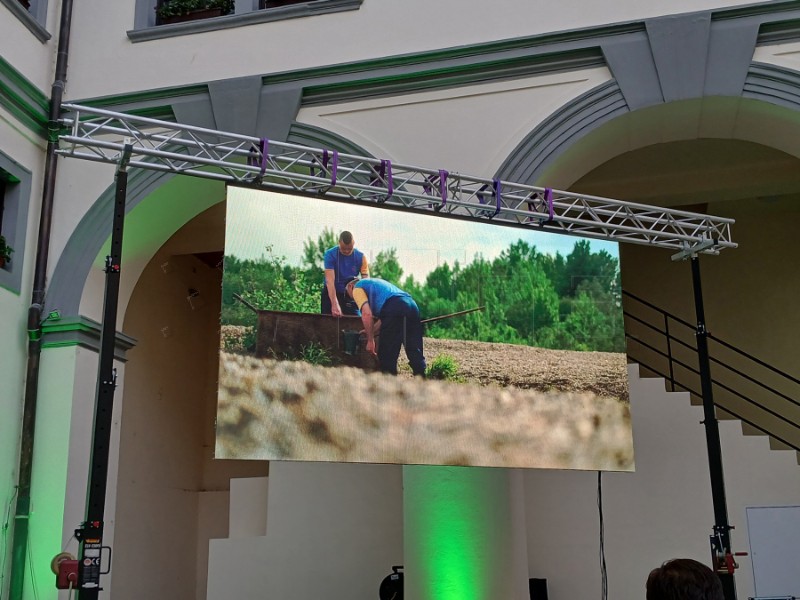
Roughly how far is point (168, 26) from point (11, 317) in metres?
2.62

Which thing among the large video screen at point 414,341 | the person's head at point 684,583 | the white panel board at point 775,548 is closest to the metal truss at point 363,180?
the large video screen at point 414,341

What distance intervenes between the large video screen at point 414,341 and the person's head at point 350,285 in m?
0.01

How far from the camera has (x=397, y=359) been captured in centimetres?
596

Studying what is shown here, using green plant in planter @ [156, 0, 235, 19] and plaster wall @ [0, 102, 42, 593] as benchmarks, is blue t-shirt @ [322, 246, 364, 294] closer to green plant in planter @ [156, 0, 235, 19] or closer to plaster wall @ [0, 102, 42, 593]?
plaster wall @ [0, 102, 42, 593]

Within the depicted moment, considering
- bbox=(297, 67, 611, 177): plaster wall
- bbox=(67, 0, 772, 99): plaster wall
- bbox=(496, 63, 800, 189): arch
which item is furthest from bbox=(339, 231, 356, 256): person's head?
bbox=(67, 0, 772, 99): plaster wall

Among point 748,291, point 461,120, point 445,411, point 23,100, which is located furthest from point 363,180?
point 748,291

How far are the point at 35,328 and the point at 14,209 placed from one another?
92 cm

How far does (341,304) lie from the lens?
589cm

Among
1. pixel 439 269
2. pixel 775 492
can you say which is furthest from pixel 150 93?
pixel 775 492

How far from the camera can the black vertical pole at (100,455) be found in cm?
471

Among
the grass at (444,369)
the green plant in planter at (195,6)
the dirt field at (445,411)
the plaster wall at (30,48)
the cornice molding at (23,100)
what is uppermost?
the green plant in planter at (195,6)

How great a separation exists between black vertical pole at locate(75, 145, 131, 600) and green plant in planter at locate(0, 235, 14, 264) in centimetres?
199

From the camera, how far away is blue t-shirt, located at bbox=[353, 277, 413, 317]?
5953 mm

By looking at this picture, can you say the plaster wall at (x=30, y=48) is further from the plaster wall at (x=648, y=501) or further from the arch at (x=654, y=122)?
the plaster wall at (x=648, y=501)
